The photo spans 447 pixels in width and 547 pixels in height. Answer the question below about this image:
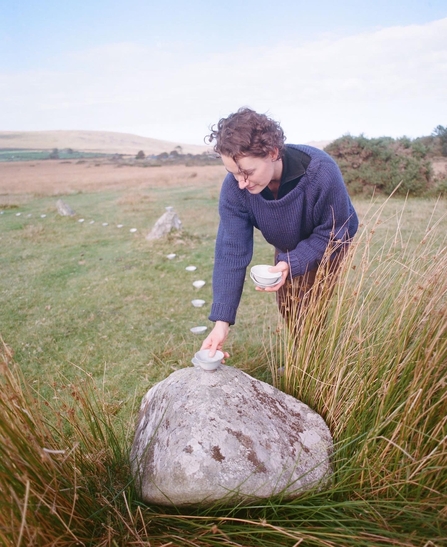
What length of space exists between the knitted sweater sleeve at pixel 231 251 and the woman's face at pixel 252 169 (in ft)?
0.88

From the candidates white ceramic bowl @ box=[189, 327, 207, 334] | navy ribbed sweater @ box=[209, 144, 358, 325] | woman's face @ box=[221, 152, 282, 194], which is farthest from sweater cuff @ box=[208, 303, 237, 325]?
white ceramic bowl @ box=[189, 327, 207, 334]

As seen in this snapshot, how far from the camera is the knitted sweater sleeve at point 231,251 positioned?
233 centimetres

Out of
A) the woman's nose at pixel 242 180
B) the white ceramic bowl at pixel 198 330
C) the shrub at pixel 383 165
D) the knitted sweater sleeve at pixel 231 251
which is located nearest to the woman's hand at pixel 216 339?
the knitted sweater sleeve at pixel 231 251

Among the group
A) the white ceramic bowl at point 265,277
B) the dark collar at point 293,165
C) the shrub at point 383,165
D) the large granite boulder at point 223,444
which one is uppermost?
the shrub at point 383,165

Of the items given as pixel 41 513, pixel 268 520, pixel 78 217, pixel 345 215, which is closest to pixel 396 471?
pixel 268 520

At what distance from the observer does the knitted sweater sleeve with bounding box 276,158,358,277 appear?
2.27 m

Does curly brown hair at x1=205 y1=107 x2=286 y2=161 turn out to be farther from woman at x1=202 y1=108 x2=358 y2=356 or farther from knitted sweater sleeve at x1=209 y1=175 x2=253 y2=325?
knitted sweater sleeve at x1=209 y1=175 x2=253 y2=325

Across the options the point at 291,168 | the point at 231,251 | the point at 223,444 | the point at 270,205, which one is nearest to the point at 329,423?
the point at 223,444

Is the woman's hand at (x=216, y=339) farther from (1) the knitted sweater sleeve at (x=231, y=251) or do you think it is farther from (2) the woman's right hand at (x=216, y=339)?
(1) the knitted sweater sleeve at (x=231, y=251)

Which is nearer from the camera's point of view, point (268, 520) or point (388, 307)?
point (268, 520)

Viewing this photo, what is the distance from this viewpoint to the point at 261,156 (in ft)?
6.75

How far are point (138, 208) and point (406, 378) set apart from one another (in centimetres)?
990

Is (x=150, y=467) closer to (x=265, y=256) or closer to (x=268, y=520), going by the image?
(x=268, y=520)

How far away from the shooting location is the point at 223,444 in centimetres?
157
